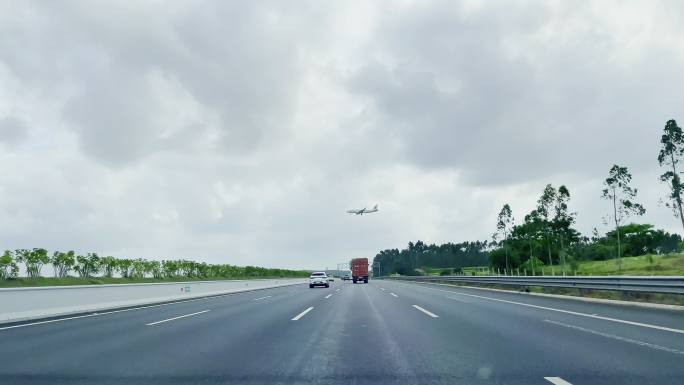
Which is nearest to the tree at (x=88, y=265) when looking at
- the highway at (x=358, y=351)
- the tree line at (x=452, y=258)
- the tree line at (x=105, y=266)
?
the tree line at (x=105, y=266)

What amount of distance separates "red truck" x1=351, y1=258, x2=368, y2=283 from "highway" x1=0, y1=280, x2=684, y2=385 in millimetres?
53714

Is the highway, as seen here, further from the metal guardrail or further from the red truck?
the red truck

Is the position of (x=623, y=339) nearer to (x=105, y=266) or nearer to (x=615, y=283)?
(x=615, y=283)

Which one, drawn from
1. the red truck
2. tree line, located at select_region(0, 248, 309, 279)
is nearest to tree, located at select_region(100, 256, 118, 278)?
tree line, located at select_region(0, 248, 309, 279)

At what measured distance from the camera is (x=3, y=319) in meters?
12.8

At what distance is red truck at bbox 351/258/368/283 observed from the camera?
65188 mm

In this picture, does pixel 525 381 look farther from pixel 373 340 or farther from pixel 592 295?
pixel 592 295

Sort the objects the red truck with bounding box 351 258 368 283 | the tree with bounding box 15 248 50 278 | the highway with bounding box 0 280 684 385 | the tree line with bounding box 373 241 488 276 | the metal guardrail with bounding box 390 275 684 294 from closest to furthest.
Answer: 1. the highway with bounding box 0 280 684 385
2. the metal guardrail with bounding box 390 275 684 294
3. the tree with bounding box 15 248 50 278
4. the red truck with bounding box 351 258 368 283
5. the tree line with bounding box 373 241 488 276

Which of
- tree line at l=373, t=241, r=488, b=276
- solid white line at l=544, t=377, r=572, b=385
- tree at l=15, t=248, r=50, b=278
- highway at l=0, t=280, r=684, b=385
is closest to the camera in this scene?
solid white line at l=544, t=377, r=572, b=385

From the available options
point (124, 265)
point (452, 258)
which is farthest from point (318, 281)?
point (452, 258)

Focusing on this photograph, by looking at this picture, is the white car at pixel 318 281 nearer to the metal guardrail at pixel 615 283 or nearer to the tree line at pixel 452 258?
the metal guardrail at pixel 615 283

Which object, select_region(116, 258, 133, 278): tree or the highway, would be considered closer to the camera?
the highway

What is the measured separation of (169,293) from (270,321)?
14.5 metres

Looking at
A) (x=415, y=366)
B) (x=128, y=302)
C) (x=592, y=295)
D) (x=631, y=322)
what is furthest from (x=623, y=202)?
(x=415, y=366)
